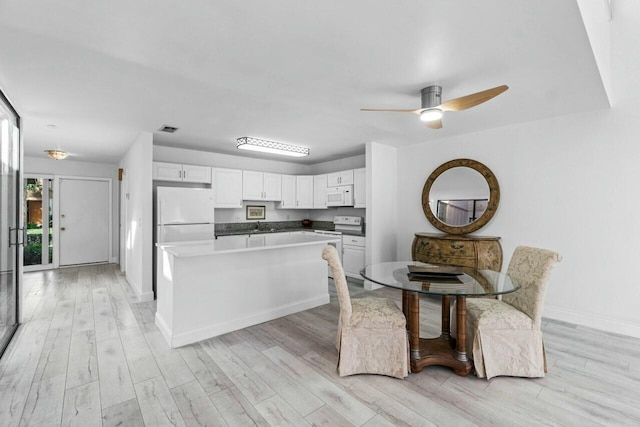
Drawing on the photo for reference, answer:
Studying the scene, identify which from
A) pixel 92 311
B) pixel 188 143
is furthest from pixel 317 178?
pixel 92 311

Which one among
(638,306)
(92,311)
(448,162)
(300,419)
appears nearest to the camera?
(300,419)

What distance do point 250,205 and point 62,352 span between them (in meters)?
3.94

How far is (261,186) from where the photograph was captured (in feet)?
19.7

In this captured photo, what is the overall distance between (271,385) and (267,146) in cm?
334

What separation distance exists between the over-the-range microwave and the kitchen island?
6.15ft

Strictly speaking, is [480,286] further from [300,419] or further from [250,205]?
[250,205]

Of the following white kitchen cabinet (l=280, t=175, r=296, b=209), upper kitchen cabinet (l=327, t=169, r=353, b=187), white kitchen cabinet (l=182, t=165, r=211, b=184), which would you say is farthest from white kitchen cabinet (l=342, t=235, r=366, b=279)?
white kitchen cabinet (l=182, t=165, r=211, b=184)

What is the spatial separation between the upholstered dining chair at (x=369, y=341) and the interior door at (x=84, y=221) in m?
6.86

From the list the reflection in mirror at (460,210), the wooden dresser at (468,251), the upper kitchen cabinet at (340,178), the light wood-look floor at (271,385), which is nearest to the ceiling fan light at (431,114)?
the wooden dresser at (468,251)

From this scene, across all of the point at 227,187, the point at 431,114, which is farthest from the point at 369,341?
the point at 227,187

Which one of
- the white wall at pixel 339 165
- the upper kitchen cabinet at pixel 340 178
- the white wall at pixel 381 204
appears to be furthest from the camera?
the white wall at pixel 339 165

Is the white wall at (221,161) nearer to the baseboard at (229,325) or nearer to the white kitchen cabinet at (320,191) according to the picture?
the white kitchen cabinet at (320,191)

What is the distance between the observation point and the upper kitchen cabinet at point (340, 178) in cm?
558

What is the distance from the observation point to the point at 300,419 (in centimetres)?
183
